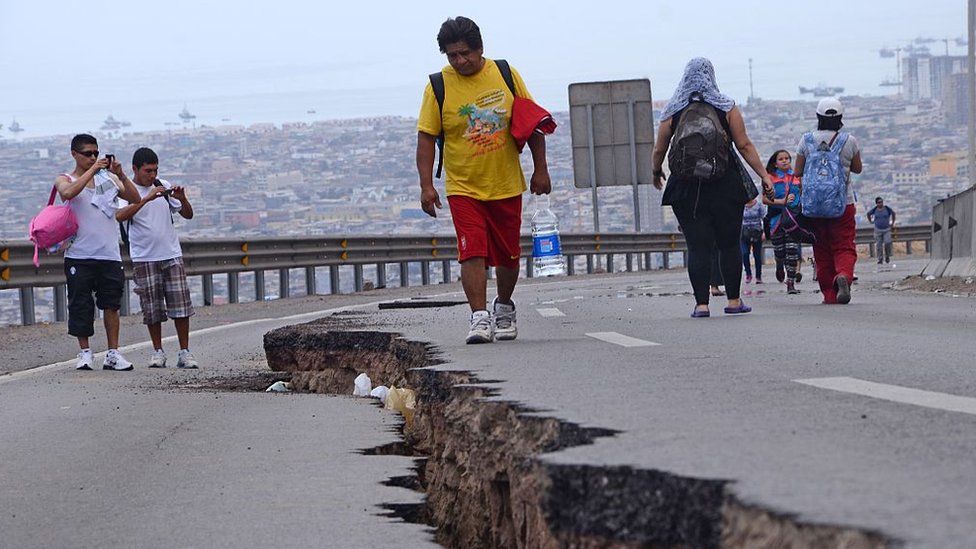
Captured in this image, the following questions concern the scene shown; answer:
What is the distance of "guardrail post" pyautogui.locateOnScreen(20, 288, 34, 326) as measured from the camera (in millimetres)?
17438

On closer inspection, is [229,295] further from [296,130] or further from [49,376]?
[296,130]

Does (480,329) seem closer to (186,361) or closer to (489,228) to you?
(489,228)

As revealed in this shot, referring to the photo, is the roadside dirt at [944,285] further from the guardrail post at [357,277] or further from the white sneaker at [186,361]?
the guardrail post at [357,277]

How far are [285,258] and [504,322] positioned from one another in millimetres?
15604

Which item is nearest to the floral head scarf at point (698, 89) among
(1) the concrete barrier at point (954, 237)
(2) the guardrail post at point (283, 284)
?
(1) the concrete barrier at point (954, 237)

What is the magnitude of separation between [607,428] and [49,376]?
22.0 feet

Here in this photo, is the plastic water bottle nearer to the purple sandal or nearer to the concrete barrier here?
the concrete barrier

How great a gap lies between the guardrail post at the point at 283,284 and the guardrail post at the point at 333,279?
1.35 m

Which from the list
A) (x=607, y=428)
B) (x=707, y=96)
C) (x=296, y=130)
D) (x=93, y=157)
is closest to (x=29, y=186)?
(x=93, y=157)

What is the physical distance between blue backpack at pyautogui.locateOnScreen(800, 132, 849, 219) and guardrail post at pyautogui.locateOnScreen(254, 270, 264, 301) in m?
11.5

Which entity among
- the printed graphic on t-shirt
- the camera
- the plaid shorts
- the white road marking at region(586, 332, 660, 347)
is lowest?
the white road marking at region(586, 332, 660, 347)

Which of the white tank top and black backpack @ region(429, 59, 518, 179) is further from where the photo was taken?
the white tank top

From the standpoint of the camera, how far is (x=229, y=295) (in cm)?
2219

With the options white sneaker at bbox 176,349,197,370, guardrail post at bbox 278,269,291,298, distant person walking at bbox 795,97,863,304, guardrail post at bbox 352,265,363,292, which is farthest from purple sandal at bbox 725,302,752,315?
guardrail post at bbox 352,265,363,292
